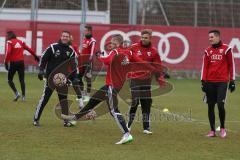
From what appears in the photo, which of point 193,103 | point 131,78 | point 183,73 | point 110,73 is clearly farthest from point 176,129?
point 183,73

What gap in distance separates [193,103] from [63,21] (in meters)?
12.9

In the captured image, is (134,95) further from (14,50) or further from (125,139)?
(14,50)

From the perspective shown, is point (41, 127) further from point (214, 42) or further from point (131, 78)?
point (214, 42)

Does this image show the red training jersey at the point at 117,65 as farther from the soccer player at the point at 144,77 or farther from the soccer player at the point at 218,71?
the soccer player at the point at 218,71

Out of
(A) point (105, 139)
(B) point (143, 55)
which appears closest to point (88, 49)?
(B) point (143, 55)

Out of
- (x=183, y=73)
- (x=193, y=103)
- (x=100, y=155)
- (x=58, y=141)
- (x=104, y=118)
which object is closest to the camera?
(x=100, y=155)

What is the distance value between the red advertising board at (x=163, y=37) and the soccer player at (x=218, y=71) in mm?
17155

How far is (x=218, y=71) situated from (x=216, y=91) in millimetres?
398

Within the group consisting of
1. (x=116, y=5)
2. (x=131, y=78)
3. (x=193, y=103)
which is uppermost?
(x=116, y=5)

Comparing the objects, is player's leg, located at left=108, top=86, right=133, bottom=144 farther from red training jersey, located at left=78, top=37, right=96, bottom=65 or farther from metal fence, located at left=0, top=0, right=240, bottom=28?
metal fence, located at left=0, top=0, right=240, bottom=28

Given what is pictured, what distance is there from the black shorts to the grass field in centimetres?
74

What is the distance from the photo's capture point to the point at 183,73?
29.8 m

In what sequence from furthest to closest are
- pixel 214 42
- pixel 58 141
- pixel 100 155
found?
pixel 214 42 < pixel 58 141 < pixel 100 155

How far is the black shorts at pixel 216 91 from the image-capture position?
39.2 ft
